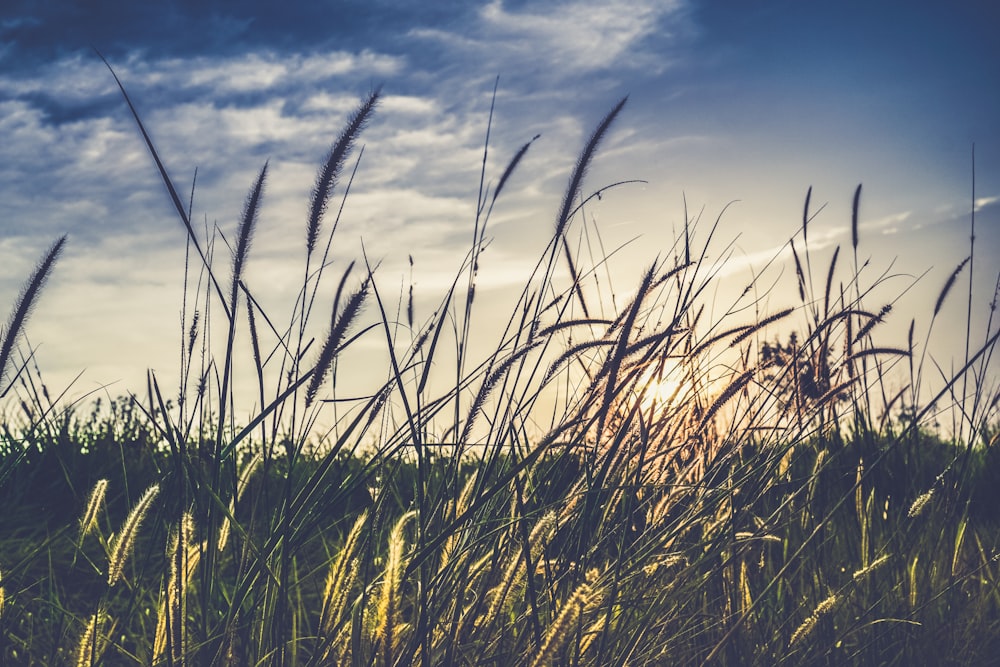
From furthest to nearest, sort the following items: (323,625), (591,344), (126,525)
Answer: (591,344) → (323,625) → (126,525)

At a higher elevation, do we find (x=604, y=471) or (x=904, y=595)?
(x=604, y=471)

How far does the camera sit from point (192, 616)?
6.71ft

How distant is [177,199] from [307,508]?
630 mm

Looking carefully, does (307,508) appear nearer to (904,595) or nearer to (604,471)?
(604,471)

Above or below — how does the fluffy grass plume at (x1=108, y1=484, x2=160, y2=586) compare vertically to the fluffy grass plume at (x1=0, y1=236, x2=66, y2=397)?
below

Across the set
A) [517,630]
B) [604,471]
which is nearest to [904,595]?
[517,630]

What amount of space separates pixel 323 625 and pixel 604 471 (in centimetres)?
60

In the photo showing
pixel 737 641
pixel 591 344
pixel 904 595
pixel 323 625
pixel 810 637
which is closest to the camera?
pixel 323 625

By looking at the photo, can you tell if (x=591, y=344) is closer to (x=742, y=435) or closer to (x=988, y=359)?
(x=742, y=435)

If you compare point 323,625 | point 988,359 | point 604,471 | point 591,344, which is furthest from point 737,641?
point 988,359

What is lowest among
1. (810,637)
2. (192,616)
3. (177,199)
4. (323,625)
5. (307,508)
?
(810,637)

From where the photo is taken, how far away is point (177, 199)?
123 cm

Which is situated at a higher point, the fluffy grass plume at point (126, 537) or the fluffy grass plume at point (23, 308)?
the fluffy grass plume at point (23, 308)

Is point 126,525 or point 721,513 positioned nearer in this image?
point 126,525
